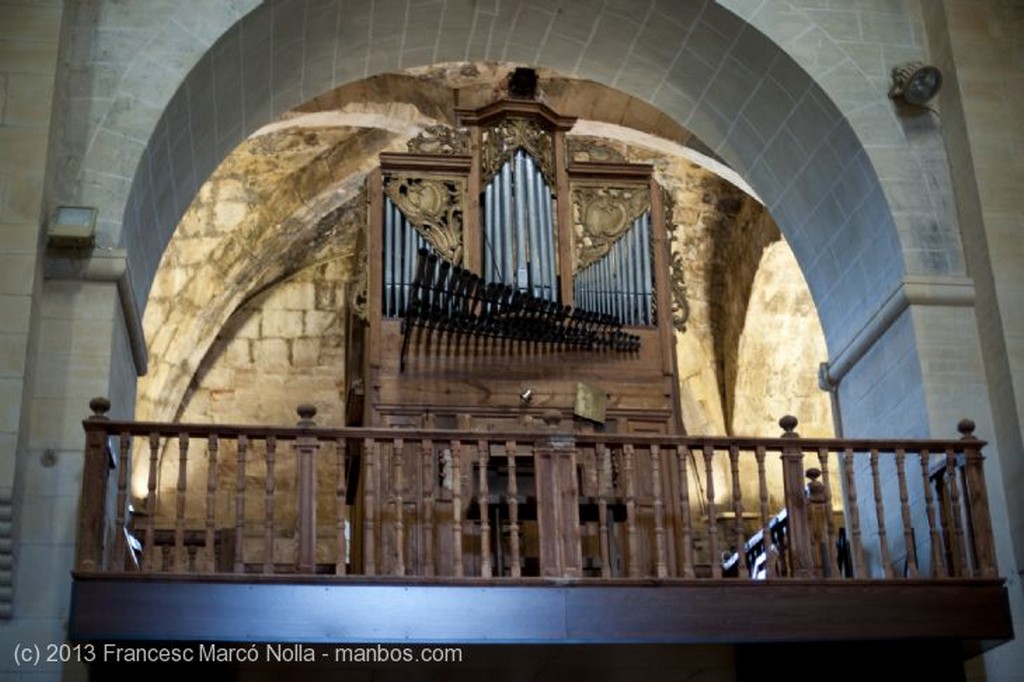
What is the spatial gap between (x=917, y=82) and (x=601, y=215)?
344 centimetres

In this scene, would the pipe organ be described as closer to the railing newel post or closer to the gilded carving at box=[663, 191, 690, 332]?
the gilded carving at box=[663, 191, 690, 332]

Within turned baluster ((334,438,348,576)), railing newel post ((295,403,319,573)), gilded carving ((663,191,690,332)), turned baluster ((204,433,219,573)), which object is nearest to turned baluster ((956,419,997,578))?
turned baluster ((334,438,348,576))

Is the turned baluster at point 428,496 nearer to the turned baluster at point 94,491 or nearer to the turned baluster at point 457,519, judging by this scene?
the turned baluster at point 457,519

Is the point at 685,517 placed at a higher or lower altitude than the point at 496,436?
lower

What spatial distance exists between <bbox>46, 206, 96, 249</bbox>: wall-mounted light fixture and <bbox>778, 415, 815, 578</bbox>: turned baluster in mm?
4398

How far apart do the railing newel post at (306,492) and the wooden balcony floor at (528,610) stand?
24 cm

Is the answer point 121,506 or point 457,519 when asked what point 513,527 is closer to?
point 457,519

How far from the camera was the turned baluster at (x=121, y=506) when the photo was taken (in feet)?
28.9

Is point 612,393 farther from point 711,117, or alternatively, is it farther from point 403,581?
point 403,581

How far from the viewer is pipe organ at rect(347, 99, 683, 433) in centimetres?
1291

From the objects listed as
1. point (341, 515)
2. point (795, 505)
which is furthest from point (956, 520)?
point (341, 515)

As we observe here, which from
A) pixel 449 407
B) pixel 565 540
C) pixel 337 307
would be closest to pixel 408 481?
pixel 449 407

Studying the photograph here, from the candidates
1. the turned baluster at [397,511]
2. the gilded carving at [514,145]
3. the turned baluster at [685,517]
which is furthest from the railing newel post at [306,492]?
the gilded carving at [514,145]

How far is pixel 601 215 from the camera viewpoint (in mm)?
14055
